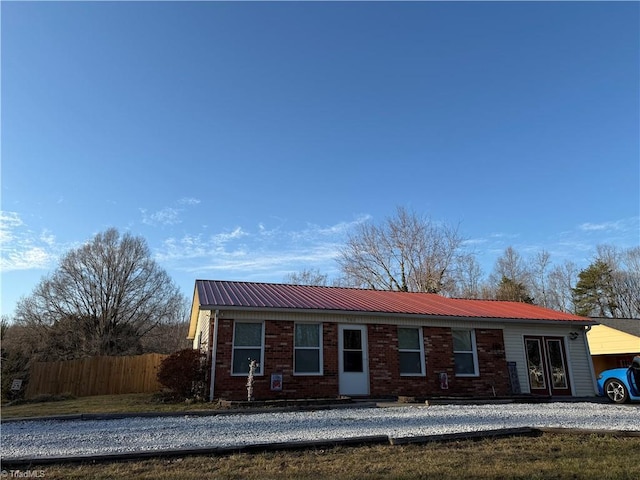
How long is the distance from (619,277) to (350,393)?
37.5 meters

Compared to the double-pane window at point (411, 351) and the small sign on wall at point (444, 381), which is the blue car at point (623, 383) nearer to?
the small sign on wall at point (444, 381)

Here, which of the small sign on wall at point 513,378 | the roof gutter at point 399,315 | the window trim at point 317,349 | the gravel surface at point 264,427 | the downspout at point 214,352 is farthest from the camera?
the small sign on wall at point 513,378

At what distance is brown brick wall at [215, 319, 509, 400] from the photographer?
40.0ft

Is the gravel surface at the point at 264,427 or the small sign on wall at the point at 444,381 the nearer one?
the gravel surface at the point at 264,427

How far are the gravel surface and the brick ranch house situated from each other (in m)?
2.99

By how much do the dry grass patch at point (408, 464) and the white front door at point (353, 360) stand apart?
292 inches

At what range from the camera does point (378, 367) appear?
1353 centimetres

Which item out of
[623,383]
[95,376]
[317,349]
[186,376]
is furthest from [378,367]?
[95,376]

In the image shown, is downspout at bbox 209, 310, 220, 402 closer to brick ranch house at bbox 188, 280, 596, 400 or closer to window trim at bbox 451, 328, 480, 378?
brick ranch house at bbox 188, 280, 596, 400

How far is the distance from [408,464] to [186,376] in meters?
8.77

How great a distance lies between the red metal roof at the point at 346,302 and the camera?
1303 cm

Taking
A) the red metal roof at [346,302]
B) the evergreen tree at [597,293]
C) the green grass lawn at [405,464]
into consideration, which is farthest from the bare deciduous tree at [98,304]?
the evergreen tree at [597,293]

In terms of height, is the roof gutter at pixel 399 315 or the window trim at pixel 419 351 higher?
the roof gutter at pixel 399 315

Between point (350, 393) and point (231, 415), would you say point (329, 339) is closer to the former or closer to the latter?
point (350, 393)
